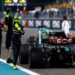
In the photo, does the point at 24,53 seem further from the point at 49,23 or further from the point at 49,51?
the point at 49,23

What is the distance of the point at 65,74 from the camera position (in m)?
9.10

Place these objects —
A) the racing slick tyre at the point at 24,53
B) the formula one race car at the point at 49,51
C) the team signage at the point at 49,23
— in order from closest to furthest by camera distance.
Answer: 1. the formula one race car at the point at 49,51
2. the racing slick tyre at the point at 24,53
3. the team signage at the point at 49,23

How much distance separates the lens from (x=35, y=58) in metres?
10.1

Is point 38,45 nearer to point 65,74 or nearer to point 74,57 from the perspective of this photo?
point 74,57

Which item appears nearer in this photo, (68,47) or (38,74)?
(38,74)

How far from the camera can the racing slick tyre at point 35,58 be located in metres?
10.1

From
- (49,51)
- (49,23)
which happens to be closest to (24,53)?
(49,51)

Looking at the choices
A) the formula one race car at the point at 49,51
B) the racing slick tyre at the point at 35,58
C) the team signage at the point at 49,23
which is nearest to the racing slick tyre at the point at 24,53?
the formula one race car at the point at 49,51

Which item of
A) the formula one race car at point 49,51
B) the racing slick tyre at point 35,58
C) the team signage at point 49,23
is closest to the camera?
the racing slick tyre at point 35,58

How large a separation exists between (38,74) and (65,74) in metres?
0.72

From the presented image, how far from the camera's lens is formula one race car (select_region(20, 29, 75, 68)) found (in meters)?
10.2

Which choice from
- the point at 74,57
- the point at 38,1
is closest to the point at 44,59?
the point at 74,57

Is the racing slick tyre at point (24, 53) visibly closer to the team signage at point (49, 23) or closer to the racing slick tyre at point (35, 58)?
the racing slick tyre at point (35, 58)

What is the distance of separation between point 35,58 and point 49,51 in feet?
1.88
